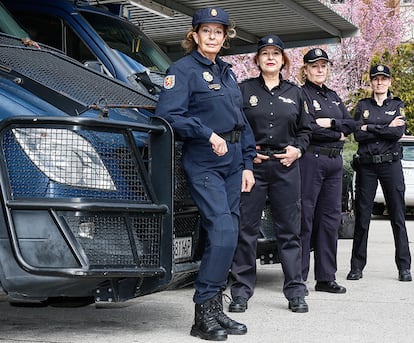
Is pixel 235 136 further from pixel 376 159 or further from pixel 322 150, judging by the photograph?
pixel 376 159

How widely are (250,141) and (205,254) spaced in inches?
35.0

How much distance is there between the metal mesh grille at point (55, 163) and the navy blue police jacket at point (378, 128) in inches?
156

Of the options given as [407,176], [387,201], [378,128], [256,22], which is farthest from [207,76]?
[407,176]

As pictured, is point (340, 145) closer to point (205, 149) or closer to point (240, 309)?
point (240, 309)

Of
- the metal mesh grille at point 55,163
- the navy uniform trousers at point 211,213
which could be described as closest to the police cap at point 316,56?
the navy uniform trousers at point 211,213

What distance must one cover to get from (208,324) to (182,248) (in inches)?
18.8

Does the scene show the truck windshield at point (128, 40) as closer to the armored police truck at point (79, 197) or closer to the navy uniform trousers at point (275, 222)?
the navy uniform trousers at point (275, 222)

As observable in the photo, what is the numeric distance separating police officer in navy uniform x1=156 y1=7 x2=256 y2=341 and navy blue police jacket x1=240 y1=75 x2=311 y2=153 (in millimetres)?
785

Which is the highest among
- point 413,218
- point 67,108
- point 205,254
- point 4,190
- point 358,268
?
point 67,108

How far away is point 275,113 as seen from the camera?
626 centimetres

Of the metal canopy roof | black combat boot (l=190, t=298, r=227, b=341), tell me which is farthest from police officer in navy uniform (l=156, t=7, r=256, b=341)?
the metal canopy roof

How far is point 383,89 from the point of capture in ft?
26.6

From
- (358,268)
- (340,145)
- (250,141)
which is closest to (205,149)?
(250,141)

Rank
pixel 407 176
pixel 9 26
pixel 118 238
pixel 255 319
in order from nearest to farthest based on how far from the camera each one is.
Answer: pixel 118 238
pixel 255 319
pixel 9 26
pixel 407 176
